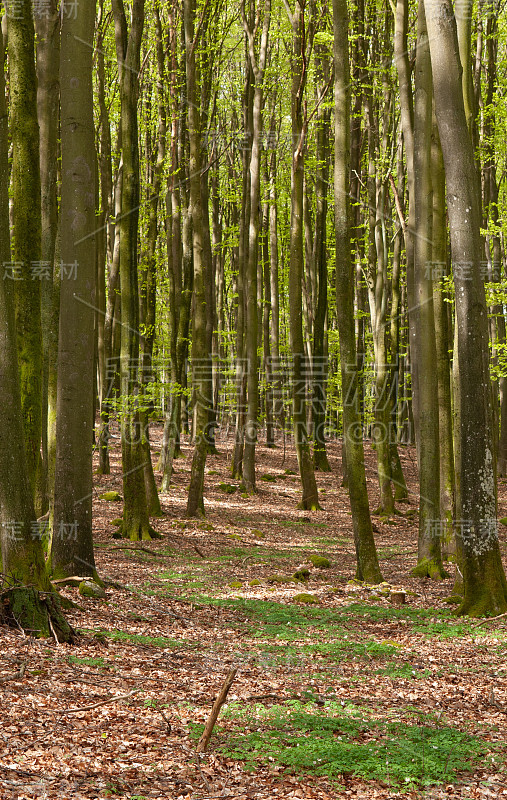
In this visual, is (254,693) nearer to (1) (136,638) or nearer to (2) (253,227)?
(1) (136,638)

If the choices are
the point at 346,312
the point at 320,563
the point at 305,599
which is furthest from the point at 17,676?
the point at 320,563

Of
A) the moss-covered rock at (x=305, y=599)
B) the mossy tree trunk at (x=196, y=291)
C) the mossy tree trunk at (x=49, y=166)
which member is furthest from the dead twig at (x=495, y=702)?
the mossy tree trunk at (x=196, y=291)

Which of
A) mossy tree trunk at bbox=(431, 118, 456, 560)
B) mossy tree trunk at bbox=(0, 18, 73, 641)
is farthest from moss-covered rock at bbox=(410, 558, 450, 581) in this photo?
mossy tree trunk at bbox=(0, 18, 73, 641)

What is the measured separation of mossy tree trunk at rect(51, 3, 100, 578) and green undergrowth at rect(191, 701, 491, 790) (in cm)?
337

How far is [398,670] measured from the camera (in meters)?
5.84

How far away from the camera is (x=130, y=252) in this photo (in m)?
10.8

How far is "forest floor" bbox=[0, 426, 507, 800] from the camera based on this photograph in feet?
12.0

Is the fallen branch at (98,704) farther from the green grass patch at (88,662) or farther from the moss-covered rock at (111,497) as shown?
the moss-covered rock at (111,497)

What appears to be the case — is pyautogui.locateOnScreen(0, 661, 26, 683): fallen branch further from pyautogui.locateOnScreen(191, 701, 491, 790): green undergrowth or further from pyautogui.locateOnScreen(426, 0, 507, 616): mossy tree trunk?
pyautogui.locateOnScreen(426, 0, 507, 616): mossy tree trunk

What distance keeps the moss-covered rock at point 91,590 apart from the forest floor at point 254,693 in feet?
0.34

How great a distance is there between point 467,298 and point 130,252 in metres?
5.67

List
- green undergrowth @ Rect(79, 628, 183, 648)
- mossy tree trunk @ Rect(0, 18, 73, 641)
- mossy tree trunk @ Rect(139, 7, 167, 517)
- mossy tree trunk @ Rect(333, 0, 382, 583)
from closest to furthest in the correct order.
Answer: mossy tree trunk @ Rect(0, 18, 73, 641)
green undergrowth @ Rect(79, 628, 183, 648)
mossy tree trunk @ Rect(333, 0, 382, 583)
mossy tree trunk @ Rect(139, 7, 167, 517)

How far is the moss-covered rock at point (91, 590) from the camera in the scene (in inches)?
281

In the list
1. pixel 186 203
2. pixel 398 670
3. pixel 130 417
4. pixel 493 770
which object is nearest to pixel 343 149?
pixel 130 417
